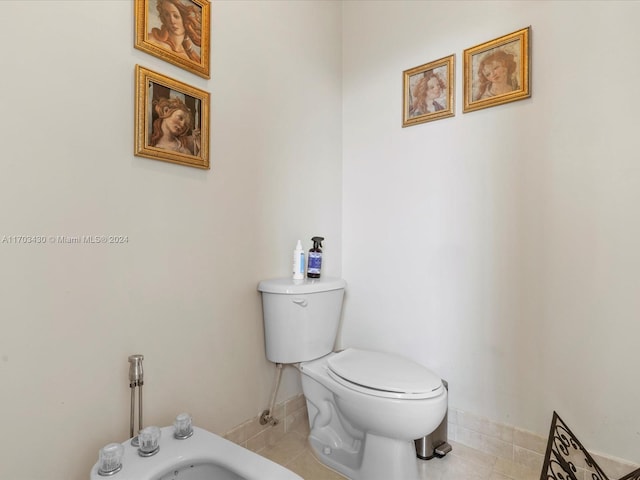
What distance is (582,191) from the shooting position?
50.4 inches

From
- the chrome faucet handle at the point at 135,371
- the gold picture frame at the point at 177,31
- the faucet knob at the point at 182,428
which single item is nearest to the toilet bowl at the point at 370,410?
the faucet knob at the point at 182,428

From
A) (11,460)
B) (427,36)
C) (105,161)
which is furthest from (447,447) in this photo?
(427,36)

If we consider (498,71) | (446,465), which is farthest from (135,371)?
(498,71)

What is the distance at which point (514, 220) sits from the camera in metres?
1.41

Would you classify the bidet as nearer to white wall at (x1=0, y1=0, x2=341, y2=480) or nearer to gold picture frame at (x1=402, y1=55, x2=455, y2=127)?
white wall at (x1=0, y1=0, x2=341, y2=480)

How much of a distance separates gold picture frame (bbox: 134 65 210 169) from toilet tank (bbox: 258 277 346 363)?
0.56 meters

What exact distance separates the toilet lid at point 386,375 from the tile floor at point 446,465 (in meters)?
0.40

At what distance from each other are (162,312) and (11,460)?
490mm

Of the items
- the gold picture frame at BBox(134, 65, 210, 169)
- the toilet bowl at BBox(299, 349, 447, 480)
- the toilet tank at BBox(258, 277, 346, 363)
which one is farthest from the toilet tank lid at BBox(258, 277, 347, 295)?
the gold picture frame at BBox(134, 65, 210, 169)

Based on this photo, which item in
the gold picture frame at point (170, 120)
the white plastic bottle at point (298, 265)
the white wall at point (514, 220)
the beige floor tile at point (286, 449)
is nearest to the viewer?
the gold picture frame at point (170, 120)

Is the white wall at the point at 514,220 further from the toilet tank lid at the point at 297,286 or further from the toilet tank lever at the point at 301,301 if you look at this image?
the toilet tank lever at the point at 301,301

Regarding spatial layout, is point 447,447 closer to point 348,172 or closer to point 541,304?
point 541,304

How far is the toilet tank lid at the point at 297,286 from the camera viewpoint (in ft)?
4.65

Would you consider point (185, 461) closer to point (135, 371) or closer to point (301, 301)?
point (135, 371)
